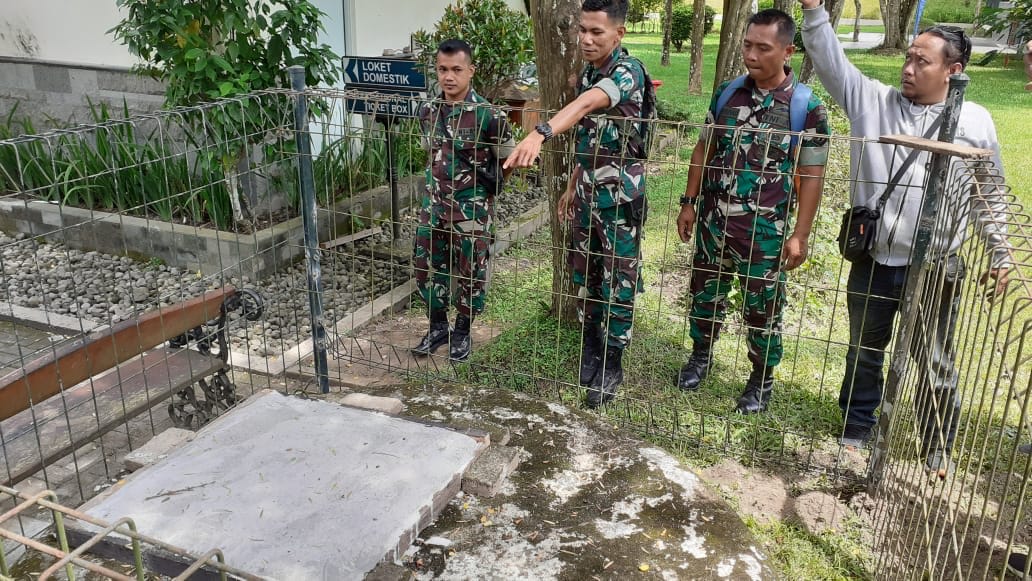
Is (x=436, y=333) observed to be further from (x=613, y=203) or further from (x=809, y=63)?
(x=809, y=63)

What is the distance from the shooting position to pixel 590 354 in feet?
13.5

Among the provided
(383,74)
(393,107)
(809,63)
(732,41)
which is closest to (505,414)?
(393,107)

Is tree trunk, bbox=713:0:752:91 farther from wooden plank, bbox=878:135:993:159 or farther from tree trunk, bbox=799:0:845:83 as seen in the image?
wooden plank, bbox=878:135:993:159

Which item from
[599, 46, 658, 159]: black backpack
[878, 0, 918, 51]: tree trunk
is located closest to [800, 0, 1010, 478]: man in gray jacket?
[599, 46, 658, 159]: black backpack

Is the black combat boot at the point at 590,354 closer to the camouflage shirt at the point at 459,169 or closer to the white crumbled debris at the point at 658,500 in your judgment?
the camouflage shirt at the point at 459,169

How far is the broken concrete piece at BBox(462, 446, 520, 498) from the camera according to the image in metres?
2.76

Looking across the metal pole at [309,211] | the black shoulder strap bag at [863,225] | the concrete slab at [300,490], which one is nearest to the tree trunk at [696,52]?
the black shoulder strap bag at [863,225]

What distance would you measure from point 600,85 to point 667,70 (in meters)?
17.5

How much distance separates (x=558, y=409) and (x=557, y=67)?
1.92m

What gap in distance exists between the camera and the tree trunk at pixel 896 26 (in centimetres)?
2311

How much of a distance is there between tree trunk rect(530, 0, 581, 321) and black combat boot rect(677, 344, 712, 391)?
0.73 meters

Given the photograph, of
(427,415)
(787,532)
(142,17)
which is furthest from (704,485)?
(142,17)

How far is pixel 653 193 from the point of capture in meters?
7.65

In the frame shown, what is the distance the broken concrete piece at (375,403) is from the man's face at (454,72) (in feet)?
5.64
